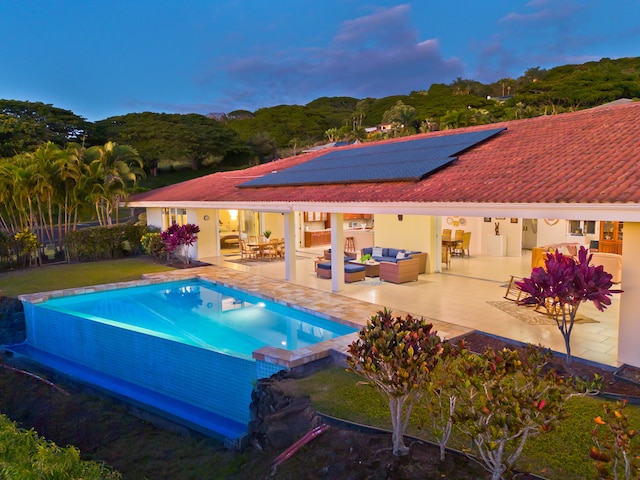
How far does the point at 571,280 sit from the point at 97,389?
9.43 m

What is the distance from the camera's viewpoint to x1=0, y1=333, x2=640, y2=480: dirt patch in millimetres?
4961

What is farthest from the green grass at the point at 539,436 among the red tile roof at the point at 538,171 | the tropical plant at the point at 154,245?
the tropical plant at the point at 154,245

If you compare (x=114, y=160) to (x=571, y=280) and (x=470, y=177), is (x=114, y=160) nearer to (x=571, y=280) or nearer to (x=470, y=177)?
(x=470, y=177)

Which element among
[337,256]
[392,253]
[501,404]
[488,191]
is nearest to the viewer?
[501,404]

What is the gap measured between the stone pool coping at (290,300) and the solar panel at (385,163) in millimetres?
3686

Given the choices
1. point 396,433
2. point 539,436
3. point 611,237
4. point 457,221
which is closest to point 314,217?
point 457,221

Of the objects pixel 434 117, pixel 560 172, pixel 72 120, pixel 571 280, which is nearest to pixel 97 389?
pixel 571 280

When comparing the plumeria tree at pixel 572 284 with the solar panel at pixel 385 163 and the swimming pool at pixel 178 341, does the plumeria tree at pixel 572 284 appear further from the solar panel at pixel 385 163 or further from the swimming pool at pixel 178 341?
the solar panel at pixel 385 163

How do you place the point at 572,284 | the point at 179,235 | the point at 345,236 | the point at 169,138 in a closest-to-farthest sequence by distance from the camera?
the point at 572,284 → the point at 179,235 → the point at 345,236 → the point at 169,138

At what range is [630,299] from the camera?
730 centimetres

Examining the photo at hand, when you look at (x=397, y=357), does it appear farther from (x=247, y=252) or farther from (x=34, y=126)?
(x=34, y=126)

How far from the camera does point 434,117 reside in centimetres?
6881

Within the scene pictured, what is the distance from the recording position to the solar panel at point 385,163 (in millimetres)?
13327

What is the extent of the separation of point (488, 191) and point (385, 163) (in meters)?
6.02
